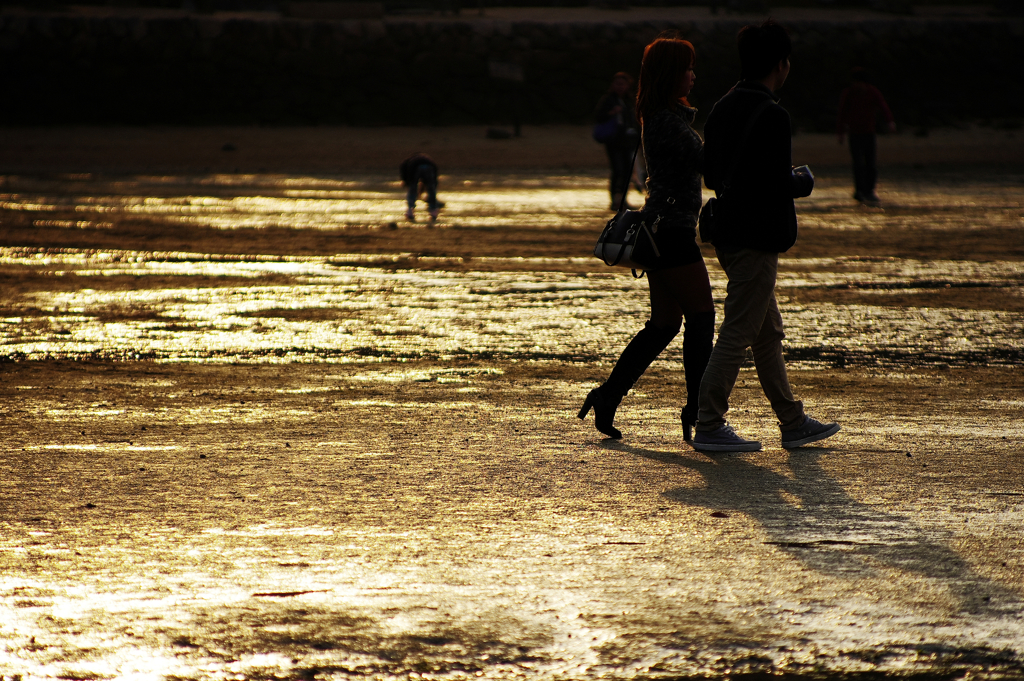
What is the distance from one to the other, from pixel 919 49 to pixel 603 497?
134ft

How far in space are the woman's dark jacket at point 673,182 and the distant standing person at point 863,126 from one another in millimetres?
13872

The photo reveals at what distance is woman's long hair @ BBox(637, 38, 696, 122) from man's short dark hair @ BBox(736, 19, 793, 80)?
0.76ft

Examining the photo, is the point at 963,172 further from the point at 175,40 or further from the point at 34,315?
the point at 175,40

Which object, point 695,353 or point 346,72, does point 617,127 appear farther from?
point 346,72

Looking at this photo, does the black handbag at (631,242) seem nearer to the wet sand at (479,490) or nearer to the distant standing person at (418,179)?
the wet sand at (479,490)

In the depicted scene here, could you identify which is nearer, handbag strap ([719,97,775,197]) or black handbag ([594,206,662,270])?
handbag strap ([719,97,775,197])

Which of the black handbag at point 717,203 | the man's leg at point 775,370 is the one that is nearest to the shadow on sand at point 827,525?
the man's leg at point 775,370

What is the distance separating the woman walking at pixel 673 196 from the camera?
17.8 feet

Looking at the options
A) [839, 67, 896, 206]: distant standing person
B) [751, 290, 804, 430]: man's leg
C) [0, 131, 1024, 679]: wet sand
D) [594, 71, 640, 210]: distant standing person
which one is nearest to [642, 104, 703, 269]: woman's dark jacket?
[751, 290, 804, 430]: man's leg

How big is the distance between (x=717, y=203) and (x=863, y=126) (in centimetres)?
1411

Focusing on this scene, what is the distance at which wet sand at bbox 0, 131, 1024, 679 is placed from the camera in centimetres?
341

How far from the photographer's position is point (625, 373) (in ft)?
18.8

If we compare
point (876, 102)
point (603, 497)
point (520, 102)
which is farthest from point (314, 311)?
point (520, 102)

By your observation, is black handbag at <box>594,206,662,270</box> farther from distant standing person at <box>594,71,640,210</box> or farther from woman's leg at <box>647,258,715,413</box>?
distant standing person at <box>594,71,640,210</box>
